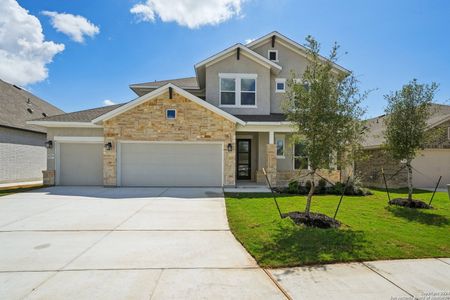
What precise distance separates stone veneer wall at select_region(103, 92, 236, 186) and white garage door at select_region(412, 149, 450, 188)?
12282 millimetres

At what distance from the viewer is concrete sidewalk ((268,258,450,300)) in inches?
141

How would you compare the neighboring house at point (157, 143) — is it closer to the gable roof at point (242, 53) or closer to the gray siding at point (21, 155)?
the gable roof at point (242, 53)

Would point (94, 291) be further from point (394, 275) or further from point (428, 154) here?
point (428, 154)

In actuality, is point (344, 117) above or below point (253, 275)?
above

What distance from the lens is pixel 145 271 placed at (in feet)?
13.8

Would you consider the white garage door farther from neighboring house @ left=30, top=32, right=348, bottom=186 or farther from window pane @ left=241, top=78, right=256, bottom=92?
window pane @ left=241, top=78, right=256, bottom=92

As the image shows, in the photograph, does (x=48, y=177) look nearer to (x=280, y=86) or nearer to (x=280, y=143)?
(x=280, y=143)

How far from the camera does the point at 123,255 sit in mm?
4824

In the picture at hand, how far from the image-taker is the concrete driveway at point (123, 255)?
3.65 metres

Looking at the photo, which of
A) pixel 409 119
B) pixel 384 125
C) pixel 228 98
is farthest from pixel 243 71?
pixel 409 119

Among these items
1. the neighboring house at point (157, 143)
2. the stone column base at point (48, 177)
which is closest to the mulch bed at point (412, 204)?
the neighboring house at point (157, 143)

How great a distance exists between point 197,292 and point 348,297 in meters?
1.96

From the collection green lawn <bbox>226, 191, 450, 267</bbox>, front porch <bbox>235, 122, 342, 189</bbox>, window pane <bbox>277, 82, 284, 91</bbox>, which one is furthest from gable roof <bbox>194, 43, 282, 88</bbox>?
green lawn <bbox>226, 191, 450, 267</bbox>

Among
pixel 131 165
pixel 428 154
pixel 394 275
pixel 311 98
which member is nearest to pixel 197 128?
pixel 131 165
